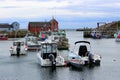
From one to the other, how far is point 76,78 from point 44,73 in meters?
4.14

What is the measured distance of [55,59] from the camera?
124 ft

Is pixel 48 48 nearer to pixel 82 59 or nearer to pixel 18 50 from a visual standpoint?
pixel 82 59

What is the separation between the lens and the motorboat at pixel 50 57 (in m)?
37.6

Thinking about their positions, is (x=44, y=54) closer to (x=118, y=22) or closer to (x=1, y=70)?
(x=1, y=70)

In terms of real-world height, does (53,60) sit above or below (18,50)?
below

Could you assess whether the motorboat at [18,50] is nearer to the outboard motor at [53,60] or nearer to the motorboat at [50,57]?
the motorboat at [50,57]

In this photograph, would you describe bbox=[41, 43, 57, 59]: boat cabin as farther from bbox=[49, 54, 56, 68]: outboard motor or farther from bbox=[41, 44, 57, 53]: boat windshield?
bbox=[49, 54, 56, 68]: outboard motor

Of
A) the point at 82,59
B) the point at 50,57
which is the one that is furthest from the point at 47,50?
the point at 82,59

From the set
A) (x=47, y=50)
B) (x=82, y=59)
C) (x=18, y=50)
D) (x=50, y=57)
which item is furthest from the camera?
(x=18, y=50)

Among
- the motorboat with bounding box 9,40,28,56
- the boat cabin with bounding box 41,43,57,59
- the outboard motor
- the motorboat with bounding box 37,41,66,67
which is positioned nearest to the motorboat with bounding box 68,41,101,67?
the motorboat with bounding box 37,41,66,67

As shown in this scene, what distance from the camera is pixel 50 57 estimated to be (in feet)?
124

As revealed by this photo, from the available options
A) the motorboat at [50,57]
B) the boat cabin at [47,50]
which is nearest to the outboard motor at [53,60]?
the motorboat at [50,57]

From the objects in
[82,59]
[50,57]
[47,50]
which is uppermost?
[47,50]

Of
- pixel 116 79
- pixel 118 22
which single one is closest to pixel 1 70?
pixel 116 79
